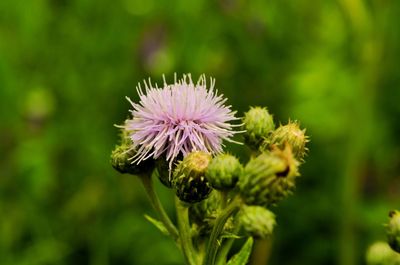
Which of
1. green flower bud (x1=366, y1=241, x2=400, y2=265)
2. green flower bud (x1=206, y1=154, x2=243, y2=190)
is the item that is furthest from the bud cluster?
green flower bud (x1=366, y1=241, x2=400, y2=265)

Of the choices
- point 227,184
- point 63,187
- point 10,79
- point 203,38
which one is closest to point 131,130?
point 227,184

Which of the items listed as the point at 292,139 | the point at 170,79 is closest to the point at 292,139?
the point at 292,139

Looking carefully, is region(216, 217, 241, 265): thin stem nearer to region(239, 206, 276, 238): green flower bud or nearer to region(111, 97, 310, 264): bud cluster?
region(111, 97, 310, 264): bud cluster

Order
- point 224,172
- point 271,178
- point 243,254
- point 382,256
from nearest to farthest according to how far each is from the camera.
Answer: point 271,178, point 224,172, point 243,254, point 382,256

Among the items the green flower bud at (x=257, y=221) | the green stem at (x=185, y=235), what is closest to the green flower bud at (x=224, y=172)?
the green flower bud at (x=257, y=221)

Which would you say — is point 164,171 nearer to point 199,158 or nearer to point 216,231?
point 199,158

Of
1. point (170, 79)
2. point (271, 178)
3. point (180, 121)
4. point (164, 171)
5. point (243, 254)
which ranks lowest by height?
point (243, 254)
